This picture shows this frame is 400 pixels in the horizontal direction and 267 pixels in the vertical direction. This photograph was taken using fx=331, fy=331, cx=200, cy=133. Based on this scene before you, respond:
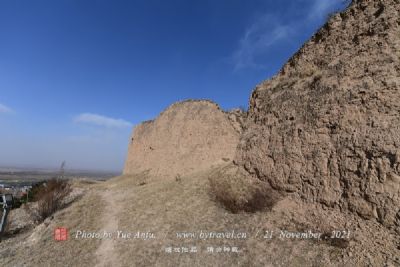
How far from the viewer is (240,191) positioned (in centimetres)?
840

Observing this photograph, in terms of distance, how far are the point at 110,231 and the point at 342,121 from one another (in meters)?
6.36

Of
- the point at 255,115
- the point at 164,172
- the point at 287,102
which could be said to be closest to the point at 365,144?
the point at 287,102

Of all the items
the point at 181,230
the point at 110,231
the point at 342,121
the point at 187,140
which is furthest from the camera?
the point at 187,140

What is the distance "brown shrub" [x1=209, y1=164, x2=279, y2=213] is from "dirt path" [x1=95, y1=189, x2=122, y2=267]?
2.82 m

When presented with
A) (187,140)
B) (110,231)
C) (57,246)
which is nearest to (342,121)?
(110,231)

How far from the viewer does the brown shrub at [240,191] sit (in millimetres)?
7520

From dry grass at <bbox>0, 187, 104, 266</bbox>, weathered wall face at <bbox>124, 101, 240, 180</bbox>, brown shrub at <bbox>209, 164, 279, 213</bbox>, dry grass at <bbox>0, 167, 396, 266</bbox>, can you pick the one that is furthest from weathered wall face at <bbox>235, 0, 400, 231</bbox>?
dry grass at <bbox>0, 187, 104, 266</bbox>

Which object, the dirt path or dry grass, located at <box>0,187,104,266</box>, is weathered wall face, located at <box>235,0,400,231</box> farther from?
dry grass, located at <box>0,187,104,266</box>

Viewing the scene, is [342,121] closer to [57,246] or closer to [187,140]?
[57,246]

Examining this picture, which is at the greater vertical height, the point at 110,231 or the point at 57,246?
the point at 110,231

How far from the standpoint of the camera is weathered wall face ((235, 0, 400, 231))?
5801mm

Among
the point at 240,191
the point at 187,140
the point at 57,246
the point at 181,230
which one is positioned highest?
the point at 187,140

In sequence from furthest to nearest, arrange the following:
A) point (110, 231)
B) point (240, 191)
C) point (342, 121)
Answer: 1. point (110, 231)
2. point (240, 191)
3. point (342, 121)

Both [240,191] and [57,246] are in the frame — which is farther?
[57,246]
